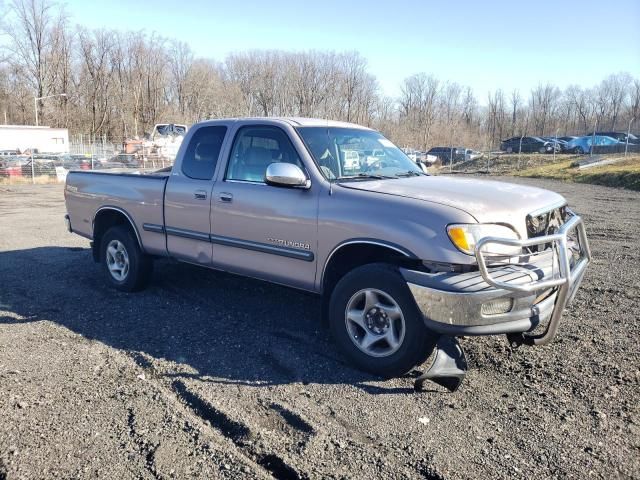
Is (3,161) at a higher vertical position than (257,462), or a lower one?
higher

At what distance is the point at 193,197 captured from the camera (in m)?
5.12

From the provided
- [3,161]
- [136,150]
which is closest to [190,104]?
[136,150]

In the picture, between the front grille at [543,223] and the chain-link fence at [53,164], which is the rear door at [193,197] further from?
the chain-link fence at [53,164]

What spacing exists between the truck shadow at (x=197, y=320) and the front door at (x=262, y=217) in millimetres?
560

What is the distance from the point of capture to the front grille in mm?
3752

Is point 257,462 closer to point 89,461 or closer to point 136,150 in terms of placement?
point 89,461

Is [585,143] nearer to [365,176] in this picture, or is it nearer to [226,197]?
[365,176]

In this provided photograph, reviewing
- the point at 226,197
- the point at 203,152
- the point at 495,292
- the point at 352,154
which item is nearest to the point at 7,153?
the point at 203,152

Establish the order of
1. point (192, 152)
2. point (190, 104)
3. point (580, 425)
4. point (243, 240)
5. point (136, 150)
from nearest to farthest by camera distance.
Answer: point (580, 425) → point (243, 240) → point (192, 152) → point (136, 150) → point (190, 104)

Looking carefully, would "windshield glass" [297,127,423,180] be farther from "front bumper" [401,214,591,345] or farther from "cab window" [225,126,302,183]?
"front bumper" [401,214,591,345]

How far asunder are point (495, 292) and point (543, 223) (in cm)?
90

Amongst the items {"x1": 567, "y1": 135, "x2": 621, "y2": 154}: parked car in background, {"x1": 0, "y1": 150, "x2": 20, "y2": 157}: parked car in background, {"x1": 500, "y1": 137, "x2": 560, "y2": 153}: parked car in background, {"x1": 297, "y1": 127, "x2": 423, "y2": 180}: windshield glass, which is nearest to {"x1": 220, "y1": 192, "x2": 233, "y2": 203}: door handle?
{"x1": 297, "y1": 127, "x2": 423, "y2": 180}: windshield glass

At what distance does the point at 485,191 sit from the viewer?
157 inches

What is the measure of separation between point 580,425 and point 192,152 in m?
4.13
